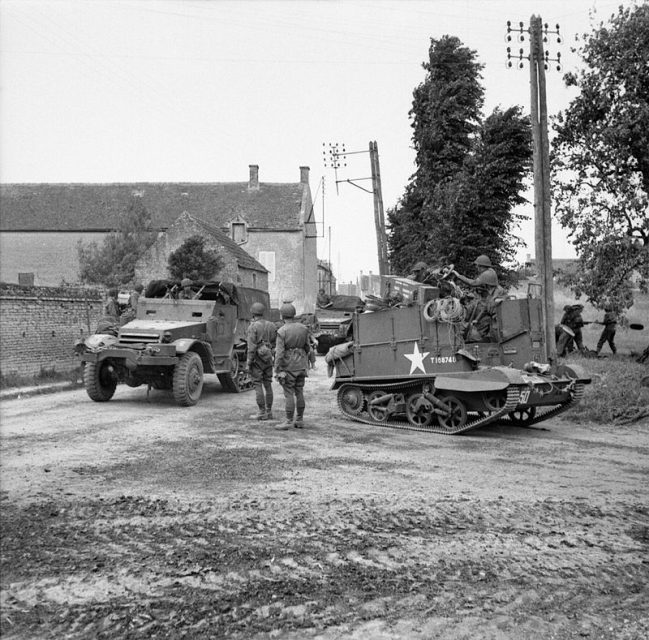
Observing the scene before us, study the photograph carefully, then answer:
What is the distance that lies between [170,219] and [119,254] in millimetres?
10941

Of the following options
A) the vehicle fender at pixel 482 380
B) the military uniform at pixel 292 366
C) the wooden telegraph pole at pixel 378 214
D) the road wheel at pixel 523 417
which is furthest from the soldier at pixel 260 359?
the wooden telegraph pole at pixel 378 214

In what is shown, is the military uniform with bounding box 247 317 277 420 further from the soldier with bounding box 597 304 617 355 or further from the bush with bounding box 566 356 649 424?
the soldier with bounding box 597 304 617 355

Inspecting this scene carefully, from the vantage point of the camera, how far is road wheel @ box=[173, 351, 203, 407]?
1245 centimetres

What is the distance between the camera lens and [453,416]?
10.9 m

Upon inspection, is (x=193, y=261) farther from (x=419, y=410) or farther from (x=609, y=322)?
(x=419, y=410)

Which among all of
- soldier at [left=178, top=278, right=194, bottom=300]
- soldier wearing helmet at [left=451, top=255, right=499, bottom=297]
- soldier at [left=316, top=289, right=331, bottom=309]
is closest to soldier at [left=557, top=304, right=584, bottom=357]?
soldier at [left=316, top=289, right=331, bottom=309]

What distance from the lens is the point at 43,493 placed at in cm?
621

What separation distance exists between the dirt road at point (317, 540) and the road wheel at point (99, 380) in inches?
142

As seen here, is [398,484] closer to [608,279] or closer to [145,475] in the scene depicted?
[145,475]

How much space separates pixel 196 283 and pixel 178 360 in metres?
2.76

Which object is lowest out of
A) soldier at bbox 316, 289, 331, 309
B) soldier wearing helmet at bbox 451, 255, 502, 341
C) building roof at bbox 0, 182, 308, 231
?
soldier wearing helmet at bbox 451, 255, 502, 341

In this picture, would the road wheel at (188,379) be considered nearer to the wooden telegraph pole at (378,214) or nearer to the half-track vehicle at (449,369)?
the half-track vehicle at (449,369)

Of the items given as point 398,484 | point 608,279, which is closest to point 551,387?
point 398,484

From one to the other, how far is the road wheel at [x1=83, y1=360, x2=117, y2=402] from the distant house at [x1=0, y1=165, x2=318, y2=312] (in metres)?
31.0
